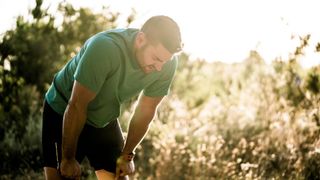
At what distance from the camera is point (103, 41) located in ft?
11.5

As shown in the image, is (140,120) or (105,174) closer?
(140,120)

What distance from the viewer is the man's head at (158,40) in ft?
11.2

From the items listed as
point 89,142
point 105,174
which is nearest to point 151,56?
point 89,142

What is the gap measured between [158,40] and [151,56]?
0.12 meters

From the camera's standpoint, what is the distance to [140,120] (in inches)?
164

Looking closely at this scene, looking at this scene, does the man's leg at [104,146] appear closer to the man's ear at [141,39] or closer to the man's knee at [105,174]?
the man's knee at [105,174]

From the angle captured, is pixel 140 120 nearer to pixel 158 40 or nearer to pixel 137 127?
pixel 137 127

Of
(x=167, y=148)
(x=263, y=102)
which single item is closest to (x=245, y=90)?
(x=263, y=102)

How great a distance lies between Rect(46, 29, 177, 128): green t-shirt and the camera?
11.2 ft

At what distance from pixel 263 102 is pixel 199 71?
420 centimetres

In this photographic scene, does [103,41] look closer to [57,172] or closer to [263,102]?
[57,172]

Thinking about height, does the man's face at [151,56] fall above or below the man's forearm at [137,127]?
above

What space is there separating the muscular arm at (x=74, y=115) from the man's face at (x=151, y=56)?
14.2 inches

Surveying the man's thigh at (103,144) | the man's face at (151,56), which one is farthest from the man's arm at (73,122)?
the man's thigh at (103,144)
